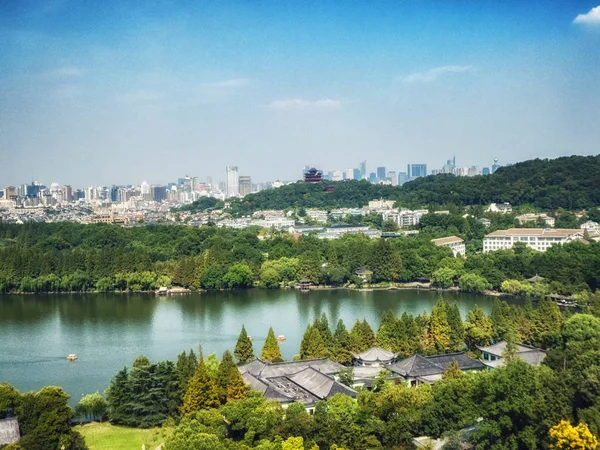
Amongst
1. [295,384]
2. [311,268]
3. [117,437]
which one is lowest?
[117,437]

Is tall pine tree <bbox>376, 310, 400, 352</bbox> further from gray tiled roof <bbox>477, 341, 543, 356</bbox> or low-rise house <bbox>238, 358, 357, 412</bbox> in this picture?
gray tiled roof <bbox>477, 341, 543, 356</bbox>

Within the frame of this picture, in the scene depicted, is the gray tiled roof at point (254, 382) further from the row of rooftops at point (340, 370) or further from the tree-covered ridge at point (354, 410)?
the tree-covered ridge at point (354, 410)

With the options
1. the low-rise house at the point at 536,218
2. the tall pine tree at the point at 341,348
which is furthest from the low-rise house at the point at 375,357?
the low-rise house at the point at 536,218

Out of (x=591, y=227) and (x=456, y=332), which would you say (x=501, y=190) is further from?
(x=456, y=332)

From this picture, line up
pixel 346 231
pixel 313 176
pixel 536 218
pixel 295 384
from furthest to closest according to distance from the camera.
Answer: pixel 313 176 → pixel 346 231 → pixel 536 218 → pixel 295 384

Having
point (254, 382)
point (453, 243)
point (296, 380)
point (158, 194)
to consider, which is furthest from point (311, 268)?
point (158, 194)
